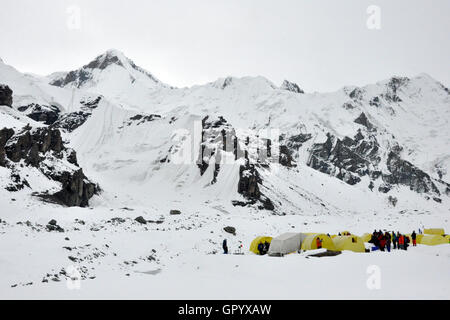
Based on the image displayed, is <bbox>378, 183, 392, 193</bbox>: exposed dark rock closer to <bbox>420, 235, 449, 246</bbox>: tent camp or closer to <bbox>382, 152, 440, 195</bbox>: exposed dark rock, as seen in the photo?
<bbox>382, 152, 440, 195</bbox>: exposed dark rock

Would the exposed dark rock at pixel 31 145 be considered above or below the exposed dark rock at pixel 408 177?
above

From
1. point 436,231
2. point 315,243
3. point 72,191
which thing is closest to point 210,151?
point 72,191

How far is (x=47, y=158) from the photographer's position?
156 ft

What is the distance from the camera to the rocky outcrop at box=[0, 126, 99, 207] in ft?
133

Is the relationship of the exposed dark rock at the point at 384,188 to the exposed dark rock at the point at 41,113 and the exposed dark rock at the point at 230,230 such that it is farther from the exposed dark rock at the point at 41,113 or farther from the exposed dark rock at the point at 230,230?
the exposed dark rock at the point at 230,230

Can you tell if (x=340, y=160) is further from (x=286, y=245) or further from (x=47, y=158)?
(x=286, y=245)

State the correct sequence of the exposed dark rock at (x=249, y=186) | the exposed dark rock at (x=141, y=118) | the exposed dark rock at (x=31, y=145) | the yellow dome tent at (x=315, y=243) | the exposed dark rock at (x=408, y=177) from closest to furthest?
the yellow dome tent at (x=315, y=243) → the exposed dark rock at (x=31, y=145) → the exposed dark rock at (x=249, y=186) → the exposed dark rock at (x=141, y=118) → the exposed dark rock at (x=408, y=177)

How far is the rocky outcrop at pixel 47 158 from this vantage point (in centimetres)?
4047

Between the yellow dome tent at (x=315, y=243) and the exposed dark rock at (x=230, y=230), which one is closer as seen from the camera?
the yellow dome tent at (x=315, y=243)

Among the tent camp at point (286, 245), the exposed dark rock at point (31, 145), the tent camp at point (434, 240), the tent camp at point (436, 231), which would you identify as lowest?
the tent camp at point (436, 231)

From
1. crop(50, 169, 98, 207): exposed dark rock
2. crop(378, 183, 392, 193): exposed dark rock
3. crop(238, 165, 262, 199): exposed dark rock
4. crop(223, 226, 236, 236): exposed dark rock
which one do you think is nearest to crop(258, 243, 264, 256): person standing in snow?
crop(223, 226, 236, 236): exposed dark rock

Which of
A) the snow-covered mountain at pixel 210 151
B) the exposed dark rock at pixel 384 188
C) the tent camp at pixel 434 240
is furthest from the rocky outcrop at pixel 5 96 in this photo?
the exposed dark rock at pixel 384 188

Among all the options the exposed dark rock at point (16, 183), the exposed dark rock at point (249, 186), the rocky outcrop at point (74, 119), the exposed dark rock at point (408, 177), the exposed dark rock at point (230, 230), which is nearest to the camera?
the exposed dark rock at point (230, 230)
